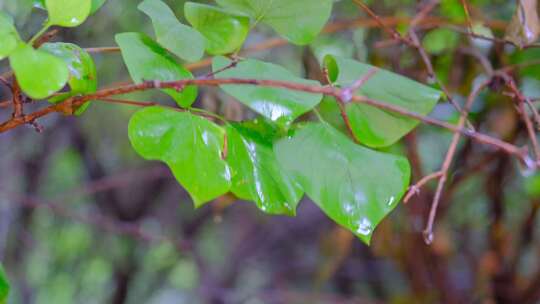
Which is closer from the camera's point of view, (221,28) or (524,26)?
(221,28)

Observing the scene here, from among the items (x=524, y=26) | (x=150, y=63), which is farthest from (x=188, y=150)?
(x=524, y=26)

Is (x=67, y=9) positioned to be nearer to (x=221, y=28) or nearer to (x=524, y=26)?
(x=221, y=28)

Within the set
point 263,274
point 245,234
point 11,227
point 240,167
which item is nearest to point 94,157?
point 11,227

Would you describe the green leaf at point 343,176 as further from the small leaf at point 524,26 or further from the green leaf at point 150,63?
the small leaf at point 524,26

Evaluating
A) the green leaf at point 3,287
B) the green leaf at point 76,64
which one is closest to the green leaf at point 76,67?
the green leaf at point 76,64

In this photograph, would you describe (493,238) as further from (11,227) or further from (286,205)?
(11,227)

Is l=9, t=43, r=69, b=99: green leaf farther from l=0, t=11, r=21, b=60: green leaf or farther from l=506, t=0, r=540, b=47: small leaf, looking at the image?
l=506, t=0, r=540, b=47: small leaf
